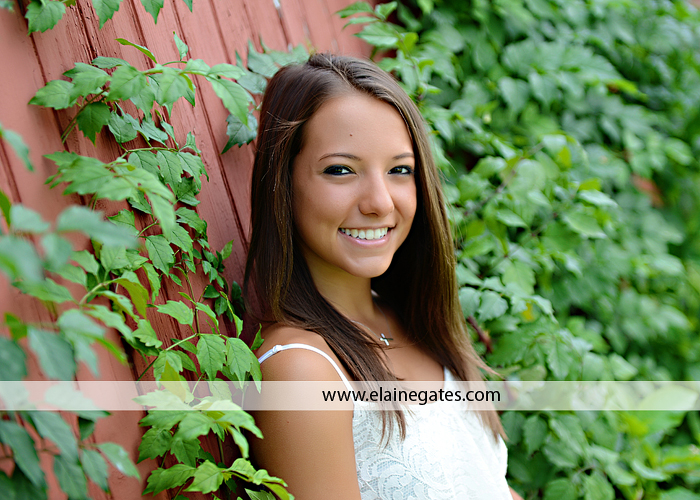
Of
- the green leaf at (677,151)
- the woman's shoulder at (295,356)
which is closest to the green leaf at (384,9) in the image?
the woman's shoulder at (295,356)

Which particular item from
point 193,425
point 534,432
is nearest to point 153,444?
point 193,425

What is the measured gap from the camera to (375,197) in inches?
53.1

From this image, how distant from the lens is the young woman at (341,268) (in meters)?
1.20

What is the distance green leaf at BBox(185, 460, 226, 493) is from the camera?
997 mm

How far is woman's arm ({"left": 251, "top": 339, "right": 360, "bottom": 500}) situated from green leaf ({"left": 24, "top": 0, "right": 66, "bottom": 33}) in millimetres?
778

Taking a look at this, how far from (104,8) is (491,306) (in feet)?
4.53

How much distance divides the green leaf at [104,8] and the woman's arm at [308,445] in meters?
0.76

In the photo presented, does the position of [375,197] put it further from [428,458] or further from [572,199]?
[572,199]

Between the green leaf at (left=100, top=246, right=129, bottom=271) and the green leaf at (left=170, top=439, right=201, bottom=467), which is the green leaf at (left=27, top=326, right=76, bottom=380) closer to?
the green leaf at (left=100, top=246, right=129, bottom=271)

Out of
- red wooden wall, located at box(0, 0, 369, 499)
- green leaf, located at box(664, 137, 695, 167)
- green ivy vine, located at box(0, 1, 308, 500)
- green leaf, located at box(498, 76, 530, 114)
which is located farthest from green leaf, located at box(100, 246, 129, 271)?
green leaf, located at box(664, 137, 695, 167)

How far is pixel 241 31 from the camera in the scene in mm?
1812

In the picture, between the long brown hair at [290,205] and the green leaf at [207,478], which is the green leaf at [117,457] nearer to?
the green leaf at [207,478]

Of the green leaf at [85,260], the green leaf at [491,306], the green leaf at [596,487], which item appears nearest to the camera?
the green leaf at [85,260]

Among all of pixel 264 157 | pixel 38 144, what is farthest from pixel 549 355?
pixel 38 144
